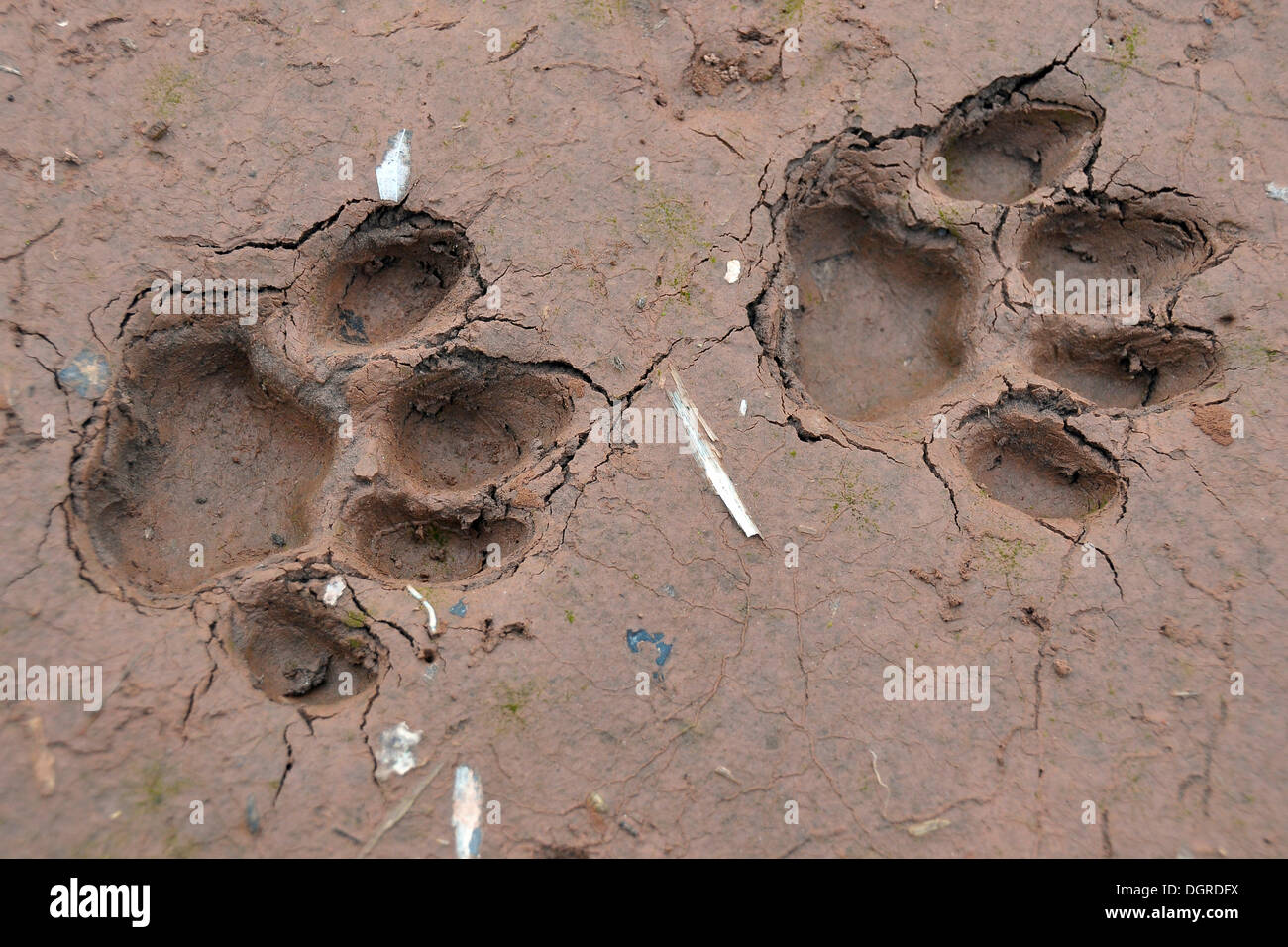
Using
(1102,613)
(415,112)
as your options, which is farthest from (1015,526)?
(415,112)

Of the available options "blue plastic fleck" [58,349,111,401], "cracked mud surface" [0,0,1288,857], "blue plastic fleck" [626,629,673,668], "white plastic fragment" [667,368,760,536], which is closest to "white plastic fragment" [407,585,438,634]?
"cracked mud surface" [0,0,1288,857]

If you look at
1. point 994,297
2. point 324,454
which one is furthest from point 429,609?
point 994,297

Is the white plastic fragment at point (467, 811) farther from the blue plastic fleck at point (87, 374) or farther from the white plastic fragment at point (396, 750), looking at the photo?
the blue plastic fleck at point (87, 374)

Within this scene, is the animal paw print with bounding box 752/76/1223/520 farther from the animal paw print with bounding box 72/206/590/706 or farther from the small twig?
the small twig

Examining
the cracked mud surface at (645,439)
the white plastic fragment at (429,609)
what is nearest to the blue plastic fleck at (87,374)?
the cracked mud surface at (645,439)

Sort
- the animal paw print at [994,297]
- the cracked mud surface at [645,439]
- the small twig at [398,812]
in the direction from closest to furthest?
the small twig at [398,812] < the cracked mud surface at [645,439] < the animal paw print at [994,297]

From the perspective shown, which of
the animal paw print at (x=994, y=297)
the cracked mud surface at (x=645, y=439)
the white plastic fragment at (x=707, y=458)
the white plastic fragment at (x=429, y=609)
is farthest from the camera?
the animal paw print at (x=994, y=297)

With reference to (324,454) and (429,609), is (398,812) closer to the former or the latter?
(429,609)
